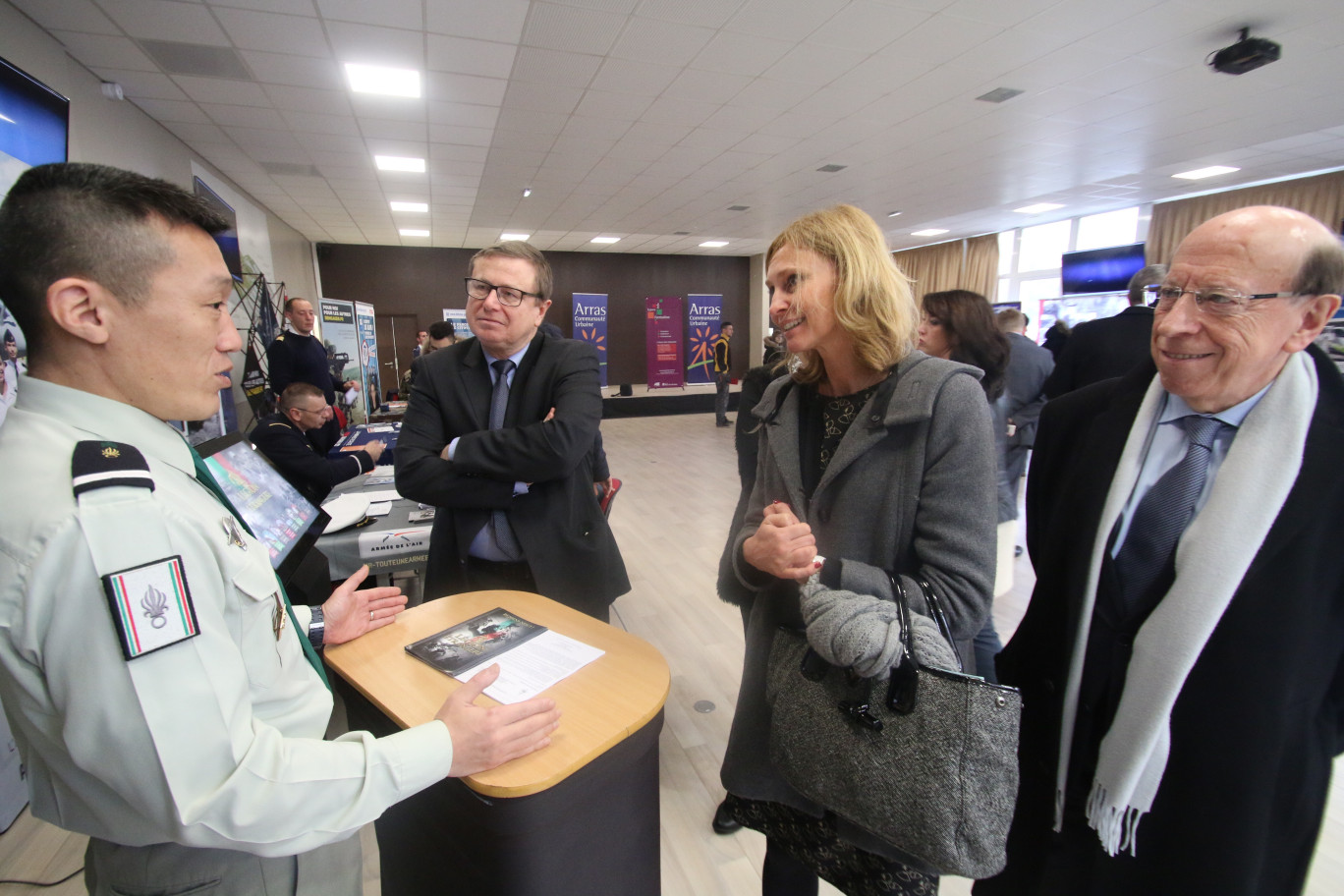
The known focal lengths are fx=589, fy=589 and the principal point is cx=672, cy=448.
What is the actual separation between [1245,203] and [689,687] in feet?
29.2

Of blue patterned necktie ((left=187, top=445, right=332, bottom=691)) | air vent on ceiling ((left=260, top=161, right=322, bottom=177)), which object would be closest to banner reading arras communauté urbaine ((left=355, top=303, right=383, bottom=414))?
air vent on ceiling ((left=260, top=161, right=322, bottom=177))

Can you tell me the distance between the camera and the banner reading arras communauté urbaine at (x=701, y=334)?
42.6 feet

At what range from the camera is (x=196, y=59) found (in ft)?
12.0

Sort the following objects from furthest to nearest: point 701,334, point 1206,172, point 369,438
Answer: point 701,334, point 1206,172, point 369,438

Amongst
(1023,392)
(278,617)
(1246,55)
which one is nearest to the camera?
(278,617)

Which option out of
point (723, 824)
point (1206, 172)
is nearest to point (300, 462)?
point (723, 824)

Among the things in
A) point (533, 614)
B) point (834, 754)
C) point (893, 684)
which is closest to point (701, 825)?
point (533, 614)

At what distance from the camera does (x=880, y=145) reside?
545cm

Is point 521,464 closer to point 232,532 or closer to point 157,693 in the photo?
point 232,532

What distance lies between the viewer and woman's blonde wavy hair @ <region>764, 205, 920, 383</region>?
1.06 metres

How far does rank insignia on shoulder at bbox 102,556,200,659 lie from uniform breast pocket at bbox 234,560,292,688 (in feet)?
0.31

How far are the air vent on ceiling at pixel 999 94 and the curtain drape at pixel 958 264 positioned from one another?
606 centimetres

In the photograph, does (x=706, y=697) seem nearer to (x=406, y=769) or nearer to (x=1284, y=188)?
(x=406, y=769)

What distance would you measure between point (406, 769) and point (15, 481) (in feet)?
1.70
